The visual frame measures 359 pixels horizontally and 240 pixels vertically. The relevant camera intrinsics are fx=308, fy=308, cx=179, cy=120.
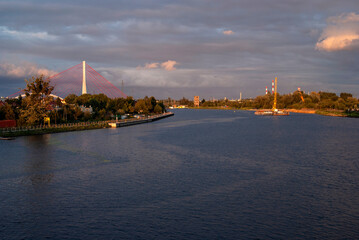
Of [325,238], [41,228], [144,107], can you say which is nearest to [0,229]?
[41,228]

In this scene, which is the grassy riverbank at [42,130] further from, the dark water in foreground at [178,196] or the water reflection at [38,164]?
the dark water in foreground at [178,196]

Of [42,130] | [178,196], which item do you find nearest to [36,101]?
[42,130]

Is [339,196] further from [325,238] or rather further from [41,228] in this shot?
[41,228]

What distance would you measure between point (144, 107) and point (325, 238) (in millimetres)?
116398

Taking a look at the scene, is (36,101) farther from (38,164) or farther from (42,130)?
(38,164)

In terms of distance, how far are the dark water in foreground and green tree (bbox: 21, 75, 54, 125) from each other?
1037 inches

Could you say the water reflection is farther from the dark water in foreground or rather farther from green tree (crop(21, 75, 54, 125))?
green tree (crop(21, 75, 54, 125))

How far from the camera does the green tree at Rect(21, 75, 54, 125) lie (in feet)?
197

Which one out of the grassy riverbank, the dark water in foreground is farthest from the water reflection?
the grassy riverbank

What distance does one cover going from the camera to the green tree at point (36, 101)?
60125 mm

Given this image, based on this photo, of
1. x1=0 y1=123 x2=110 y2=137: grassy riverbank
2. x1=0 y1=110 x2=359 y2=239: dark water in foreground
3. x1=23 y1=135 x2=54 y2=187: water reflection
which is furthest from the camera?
x1=0 y1=123 x2=110 y2=137: grassy riverbank

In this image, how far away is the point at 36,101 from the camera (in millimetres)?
62688

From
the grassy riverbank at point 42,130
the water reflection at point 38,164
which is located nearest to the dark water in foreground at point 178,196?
the water reflection at point 38,164

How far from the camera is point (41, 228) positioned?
15.0 metres
